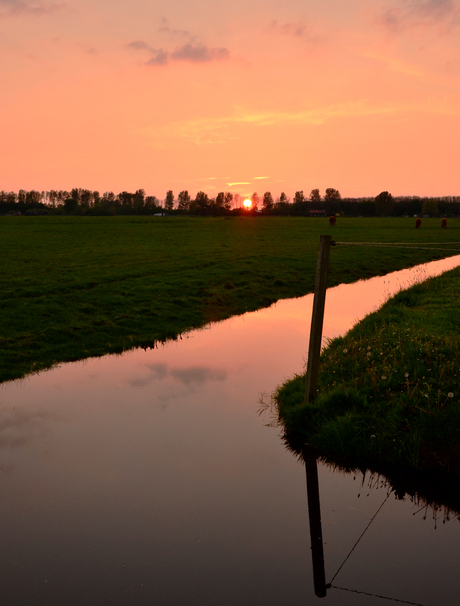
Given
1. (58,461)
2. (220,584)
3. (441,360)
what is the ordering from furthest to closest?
(441,360)
(58,461)
(220,584)

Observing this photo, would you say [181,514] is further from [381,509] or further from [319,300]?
[319,300]

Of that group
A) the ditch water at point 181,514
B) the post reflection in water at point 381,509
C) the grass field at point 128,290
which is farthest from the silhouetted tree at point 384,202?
the post reflection in water at point 381,509

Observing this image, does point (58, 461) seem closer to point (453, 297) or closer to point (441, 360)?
point (441, 360)

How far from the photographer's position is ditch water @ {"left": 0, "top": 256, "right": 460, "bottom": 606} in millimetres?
5121

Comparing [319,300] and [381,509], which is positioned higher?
[319,300]

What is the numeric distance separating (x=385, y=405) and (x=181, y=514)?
4.03 m

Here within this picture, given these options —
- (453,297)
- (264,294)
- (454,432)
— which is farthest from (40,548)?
(264,294)

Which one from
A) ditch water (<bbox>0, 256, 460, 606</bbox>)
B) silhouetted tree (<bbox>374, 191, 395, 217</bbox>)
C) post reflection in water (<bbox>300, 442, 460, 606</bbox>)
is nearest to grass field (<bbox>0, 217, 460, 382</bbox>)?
ditch water (<bbox>0, 256, 460, 606</bbox>)

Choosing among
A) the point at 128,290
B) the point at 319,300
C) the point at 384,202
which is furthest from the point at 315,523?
the point at 384,202

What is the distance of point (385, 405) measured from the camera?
28.2ft

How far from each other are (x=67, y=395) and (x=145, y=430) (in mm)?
2493

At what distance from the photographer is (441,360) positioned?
988 cm

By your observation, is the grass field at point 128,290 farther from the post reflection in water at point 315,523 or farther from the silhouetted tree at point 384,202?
the silhouetted tree at point 384,202

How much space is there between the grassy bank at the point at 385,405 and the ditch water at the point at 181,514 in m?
0.60
